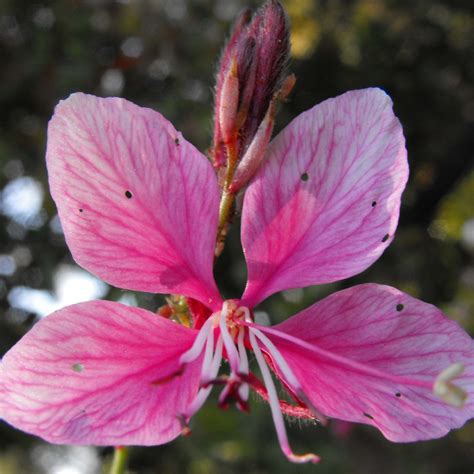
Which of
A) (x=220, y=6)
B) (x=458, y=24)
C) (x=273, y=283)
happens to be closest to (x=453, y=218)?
(x=458, y=24)

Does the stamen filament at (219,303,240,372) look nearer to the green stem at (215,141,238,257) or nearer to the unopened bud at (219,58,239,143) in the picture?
the green stem at (215,141,238,257)

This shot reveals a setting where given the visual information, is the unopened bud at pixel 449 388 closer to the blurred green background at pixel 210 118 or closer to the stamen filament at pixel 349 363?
the stamen filament at pixel 349 363

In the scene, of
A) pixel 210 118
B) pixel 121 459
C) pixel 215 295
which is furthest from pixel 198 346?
pixel 210 118

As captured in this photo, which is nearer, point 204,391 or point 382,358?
point 204,391

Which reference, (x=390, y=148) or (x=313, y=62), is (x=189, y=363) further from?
(x=313, y=62)

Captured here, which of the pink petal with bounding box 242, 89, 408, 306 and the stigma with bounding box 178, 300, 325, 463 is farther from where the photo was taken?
the pink petal with bounding box 242, 89, 408, 306

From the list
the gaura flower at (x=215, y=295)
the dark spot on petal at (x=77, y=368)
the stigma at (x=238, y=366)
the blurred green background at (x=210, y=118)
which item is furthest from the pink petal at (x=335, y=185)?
the blurred green background at (x=210, y=118)

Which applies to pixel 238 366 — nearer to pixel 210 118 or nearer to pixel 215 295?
pixel 215 295

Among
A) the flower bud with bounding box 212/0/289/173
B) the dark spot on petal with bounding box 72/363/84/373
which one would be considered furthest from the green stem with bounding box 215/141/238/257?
the dark spot on petal with bounding box 72/363/84/373
